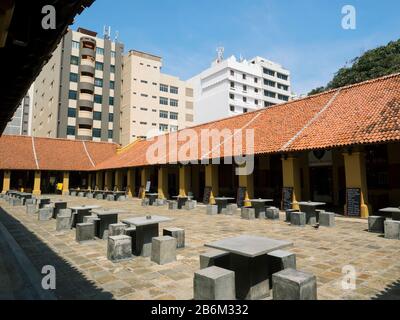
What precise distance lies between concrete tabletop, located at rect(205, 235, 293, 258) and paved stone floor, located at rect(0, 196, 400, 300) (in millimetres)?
983

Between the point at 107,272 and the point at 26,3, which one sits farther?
the point at 107,272

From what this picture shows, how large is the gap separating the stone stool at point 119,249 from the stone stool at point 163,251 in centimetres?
70

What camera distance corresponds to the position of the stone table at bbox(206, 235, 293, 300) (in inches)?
184

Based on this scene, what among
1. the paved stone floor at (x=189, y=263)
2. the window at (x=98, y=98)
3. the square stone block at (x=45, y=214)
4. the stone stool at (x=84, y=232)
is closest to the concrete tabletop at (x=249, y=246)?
the paved stone floor at (x=189, y=263)

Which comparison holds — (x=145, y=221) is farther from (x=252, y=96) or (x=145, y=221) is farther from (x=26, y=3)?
(x=252, y=96)

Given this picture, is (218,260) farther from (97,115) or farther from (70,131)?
(97,115)

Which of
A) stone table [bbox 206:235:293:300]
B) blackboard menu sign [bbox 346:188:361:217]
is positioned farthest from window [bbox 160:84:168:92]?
stone table [bbox 206:235:293:300]

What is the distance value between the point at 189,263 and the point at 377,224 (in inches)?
291

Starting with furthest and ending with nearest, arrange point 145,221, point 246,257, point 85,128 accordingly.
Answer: point 85,128, point 145,221, point 246,257

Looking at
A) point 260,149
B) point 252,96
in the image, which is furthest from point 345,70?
point 252,96

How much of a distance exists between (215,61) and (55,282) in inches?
2667

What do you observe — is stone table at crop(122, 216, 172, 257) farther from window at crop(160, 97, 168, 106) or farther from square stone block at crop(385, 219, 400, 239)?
window at crop(160, 97, 168, 106)

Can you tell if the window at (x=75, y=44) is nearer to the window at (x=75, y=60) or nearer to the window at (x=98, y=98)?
the window at (x=75, y=60)

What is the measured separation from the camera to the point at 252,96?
66062 millimetres
